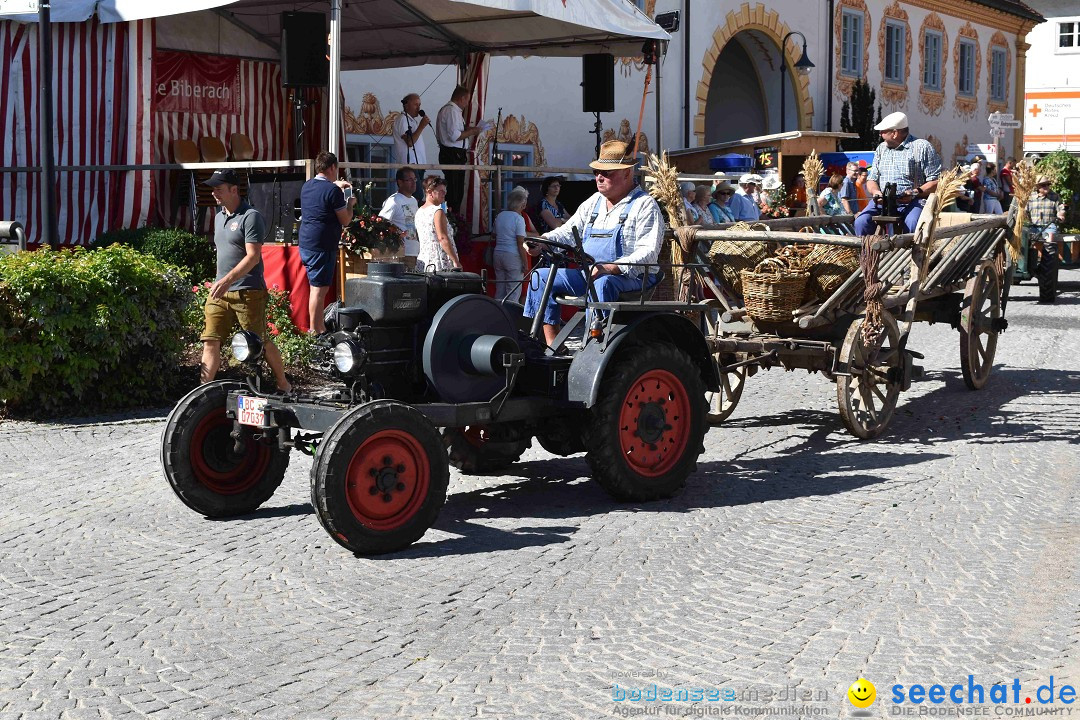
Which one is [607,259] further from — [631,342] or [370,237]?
[370,237]

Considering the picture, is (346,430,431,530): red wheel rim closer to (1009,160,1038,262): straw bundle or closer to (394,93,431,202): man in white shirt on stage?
(1009,160,1038,262): straw bundle

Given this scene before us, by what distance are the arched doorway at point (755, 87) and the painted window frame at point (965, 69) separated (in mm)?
8833

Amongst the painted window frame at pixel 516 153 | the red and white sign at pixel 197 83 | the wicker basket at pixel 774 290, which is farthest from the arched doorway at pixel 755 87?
the wicker basket at pixel 774 290

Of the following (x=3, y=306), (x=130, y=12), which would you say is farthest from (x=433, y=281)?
(x=130, y=12)

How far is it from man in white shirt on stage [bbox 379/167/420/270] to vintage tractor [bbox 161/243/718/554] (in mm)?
5846

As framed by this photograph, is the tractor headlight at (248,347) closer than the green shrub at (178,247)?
Yes

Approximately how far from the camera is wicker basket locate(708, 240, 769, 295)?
9.43m

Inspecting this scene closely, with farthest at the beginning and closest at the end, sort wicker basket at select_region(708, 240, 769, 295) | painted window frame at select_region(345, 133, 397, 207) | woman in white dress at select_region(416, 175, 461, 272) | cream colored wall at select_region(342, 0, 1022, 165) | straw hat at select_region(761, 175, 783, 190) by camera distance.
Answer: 1. straw hat at select_region(761, 175, 783, 190)
2. cream colored wall at select_region(342, 0, 1022, 165)
3. painted window frame at select_region(345, 133, 397, 207)
4. woman in white dress at select_region(416, 175, 461, 272)
5. wicker basket at select_region(708, 240, 769, 295)

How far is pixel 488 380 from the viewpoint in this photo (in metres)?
6.87

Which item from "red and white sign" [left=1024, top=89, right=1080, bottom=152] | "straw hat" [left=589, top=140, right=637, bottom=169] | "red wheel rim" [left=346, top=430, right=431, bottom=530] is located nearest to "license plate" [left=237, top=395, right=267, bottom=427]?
"red wheel rim" [left=346, top=430, right=431, bottom=530]

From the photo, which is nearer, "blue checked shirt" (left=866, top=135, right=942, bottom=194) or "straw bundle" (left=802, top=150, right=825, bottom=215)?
"blue checked shirt" (left=866, top=135, right=942, bottom=194)

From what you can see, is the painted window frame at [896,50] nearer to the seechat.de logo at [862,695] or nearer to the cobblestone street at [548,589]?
the cobblestone street at [548,589]

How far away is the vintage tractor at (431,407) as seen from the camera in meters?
6.18

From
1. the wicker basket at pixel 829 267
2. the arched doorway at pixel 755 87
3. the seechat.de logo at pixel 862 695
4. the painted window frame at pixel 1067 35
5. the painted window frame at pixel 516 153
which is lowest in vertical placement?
the seechat.de logo at pixel 862 695
